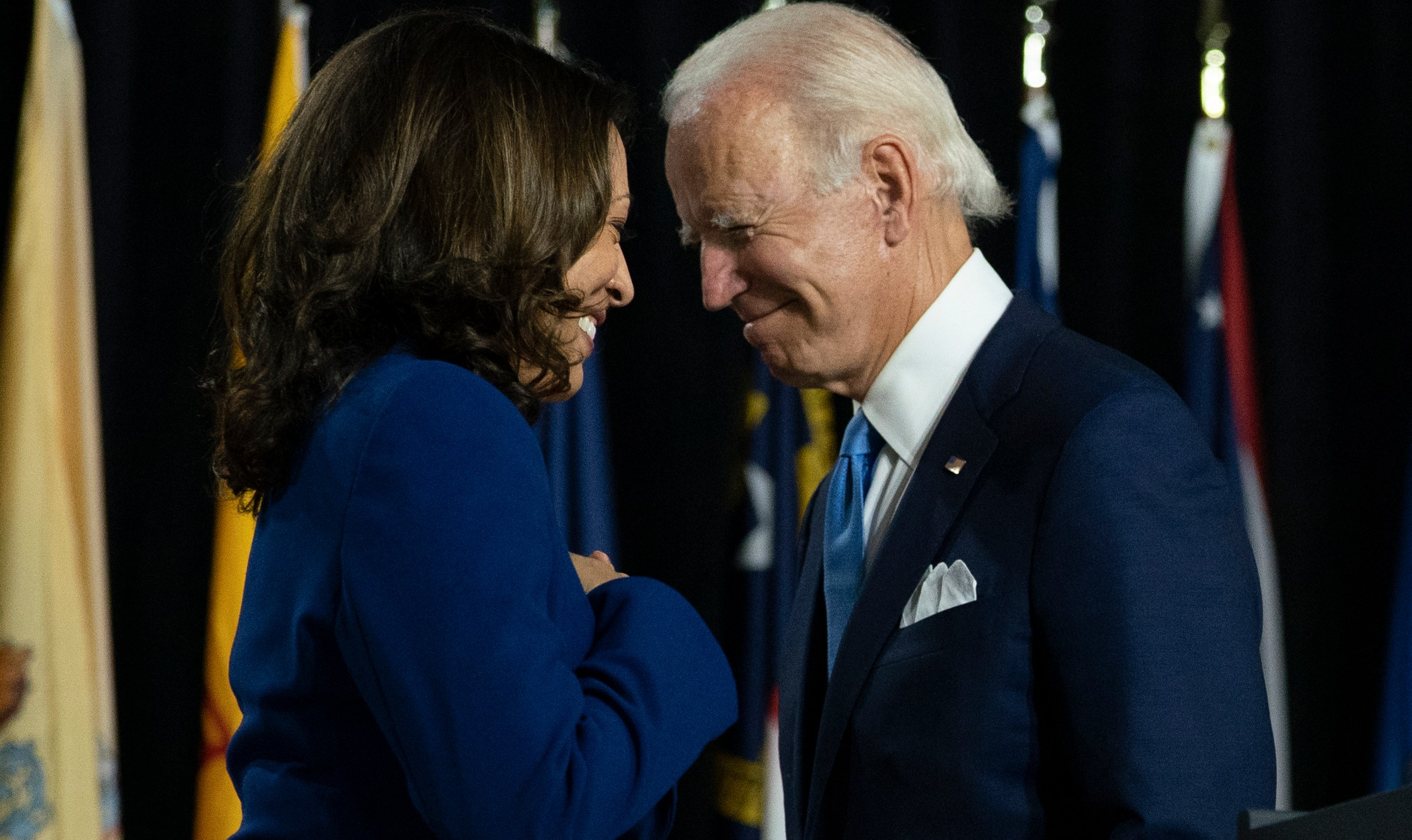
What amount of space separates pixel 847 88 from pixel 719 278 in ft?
1.01

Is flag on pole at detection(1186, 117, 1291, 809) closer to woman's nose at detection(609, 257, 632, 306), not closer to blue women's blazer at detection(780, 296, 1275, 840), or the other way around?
blue women's blazer at detection(780, 296, 1275, 840)

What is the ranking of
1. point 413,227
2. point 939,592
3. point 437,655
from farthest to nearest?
point 939,592 → point 413,227 → point 437,655

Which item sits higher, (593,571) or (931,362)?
(931,362)

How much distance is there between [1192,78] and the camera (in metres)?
2.93

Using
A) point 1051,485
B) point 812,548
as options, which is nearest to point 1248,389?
point 812,548

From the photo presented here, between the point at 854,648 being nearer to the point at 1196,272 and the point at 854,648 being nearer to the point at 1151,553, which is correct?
the point at 1151,553

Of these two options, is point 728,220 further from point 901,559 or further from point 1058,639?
point 1058,639

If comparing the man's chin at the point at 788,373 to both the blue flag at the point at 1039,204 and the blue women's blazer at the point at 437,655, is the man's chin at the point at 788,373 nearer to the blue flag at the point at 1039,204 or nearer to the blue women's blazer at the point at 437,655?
the blue women's blazer at the point at 437,655

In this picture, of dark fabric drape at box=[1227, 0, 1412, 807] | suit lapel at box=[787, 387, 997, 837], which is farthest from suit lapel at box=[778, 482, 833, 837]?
dark fabric drape at box=[1227, 0, 1412, 807]

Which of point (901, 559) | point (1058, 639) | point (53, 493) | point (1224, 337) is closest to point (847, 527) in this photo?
point (901, 559)

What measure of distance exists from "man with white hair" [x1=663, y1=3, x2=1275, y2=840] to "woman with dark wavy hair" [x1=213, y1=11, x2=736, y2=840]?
0.98ft

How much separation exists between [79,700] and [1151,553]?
2.40 metres

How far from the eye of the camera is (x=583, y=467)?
114 inches

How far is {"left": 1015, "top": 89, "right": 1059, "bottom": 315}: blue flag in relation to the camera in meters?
2.84
